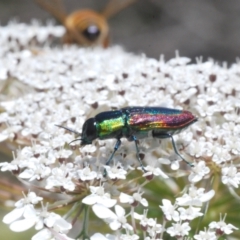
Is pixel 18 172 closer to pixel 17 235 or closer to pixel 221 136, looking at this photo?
pixel 221 136

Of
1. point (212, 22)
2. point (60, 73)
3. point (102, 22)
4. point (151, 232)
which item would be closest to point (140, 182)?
point (151, 232)

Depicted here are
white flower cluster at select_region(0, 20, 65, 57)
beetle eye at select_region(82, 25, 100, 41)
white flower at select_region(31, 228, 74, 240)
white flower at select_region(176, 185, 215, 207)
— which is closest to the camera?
white flower at select_region(31, 228, 74, 240)

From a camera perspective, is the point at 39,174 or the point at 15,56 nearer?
the point at 39,174

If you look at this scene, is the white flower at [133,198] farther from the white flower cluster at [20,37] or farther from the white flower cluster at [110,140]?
the white flower cluster at [20,37]

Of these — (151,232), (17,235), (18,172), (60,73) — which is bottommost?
(17,235)

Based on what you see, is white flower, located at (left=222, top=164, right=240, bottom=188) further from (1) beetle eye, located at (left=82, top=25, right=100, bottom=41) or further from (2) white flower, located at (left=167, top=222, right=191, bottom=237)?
(1) beetle eye, located at (left=82, top=25, right=100, bottom=41)

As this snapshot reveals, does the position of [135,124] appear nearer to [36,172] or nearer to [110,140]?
[110,140]

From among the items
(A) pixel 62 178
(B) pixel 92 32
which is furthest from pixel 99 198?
(B) pixel 92 32

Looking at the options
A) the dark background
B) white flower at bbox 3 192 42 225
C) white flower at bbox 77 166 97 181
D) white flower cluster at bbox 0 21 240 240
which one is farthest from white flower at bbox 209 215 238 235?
the dark background
